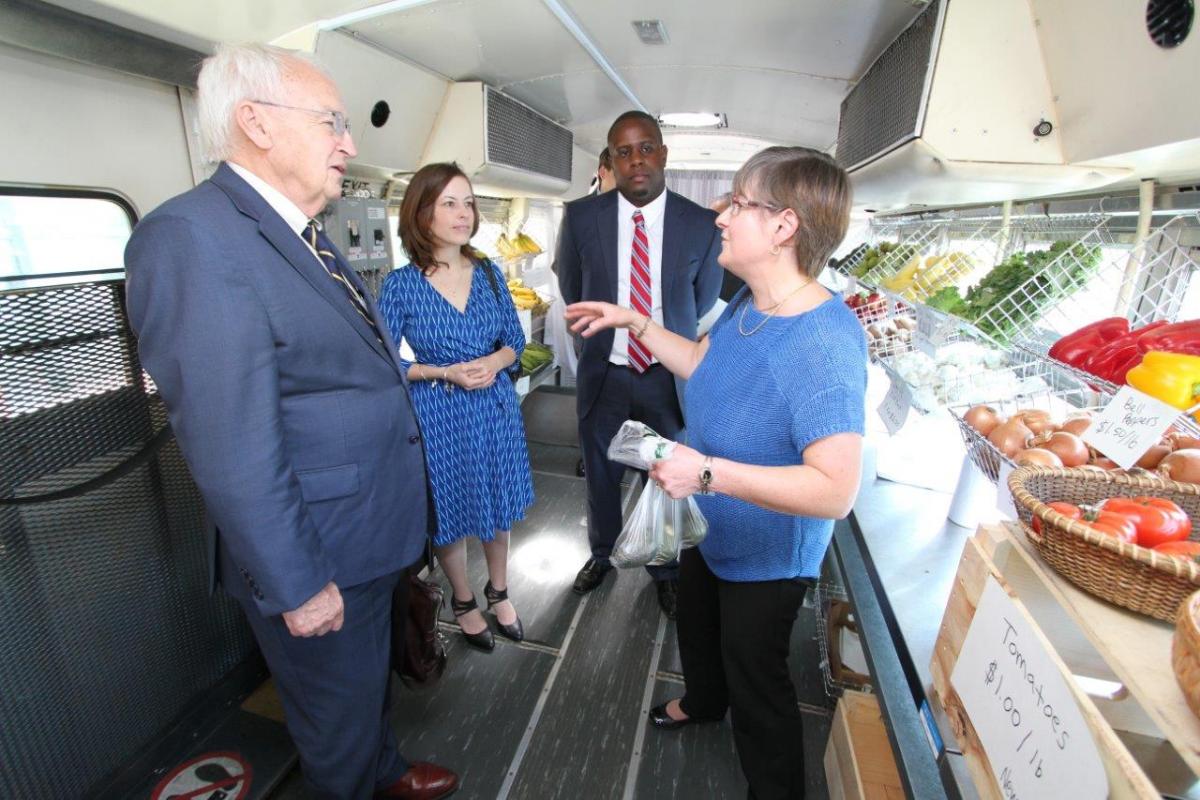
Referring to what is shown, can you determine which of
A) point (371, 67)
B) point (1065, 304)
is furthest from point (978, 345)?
point (371, 67)

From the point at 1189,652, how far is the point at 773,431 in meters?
0.83

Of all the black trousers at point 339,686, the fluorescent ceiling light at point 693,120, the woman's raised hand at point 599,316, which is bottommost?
the black trousers at point 339,686

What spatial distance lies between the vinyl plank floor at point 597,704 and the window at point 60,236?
7.67 ft

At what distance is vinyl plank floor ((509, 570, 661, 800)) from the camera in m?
2.12

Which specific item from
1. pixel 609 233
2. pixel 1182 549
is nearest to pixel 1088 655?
pixel 1182 549

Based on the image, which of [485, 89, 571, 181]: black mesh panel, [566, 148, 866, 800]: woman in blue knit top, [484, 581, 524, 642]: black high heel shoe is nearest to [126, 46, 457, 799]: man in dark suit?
[566, 148, 866, 800]: woman in blue knit top

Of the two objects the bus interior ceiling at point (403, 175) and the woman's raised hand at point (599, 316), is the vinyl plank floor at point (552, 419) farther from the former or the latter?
the woman's raised hand at point (599, 316)

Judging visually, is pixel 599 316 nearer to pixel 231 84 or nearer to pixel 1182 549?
pixel 231 84

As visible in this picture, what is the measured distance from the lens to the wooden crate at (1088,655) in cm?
62

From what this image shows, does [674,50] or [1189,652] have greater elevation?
[674,50]

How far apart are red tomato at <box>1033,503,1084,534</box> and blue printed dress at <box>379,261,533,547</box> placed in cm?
200

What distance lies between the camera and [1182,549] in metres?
0.79

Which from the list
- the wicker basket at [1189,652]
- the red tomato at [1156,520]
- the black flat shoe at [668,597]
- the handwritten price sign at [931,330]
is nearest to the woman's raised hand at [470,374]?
the black flat shoe at [668,597]

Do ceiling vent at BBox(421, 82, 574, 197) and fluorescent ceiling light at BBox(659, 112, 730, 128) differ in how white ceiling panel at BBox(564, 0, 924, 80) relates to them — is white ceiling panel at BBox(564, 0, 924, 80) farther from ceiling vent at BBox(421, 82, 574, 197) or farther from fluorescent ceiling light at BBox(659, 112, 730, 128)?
fluorescent ceiling light at BBox(659, 112, 730, 128)
